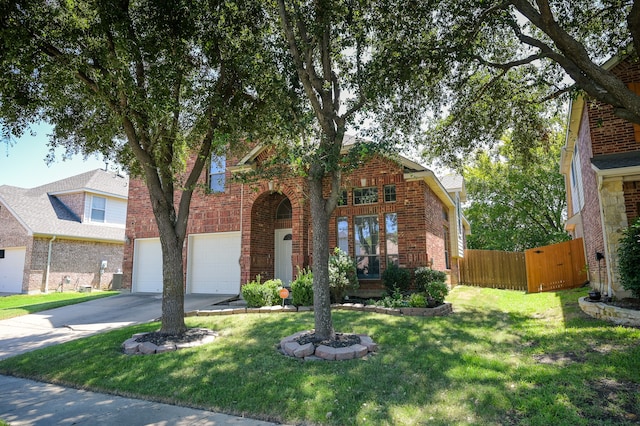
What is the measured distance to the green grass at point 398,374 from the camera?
4.06m

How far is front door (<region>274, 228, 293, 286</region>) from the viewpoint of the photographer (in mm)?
14406

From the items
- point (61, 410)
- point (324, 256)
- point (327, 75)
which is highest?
point (327, 75)

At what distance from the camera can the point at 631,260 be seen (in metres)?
7.55

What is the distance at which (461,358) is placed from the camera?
19.0ft

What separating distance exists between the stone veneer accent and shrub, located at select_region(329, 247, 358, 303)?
557cm

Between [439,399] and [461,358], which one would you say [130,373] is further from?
[461,358]

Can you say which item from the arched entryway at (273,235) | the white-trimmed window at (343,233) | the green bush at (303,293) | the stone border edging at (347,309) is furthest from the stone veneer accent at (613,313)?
the arched entryway at (273,235)

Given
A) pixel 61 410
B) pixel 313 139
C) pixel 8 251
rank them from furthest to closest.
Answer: pixel 8 251
pixel 313 139
pixel 61 410

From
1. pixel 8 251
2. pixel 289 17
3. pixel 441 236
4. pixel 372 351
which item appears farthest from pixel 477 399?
pixel 8 251

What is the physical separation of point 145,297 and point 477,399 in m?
12.7

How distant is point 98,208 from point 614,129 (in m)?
24.2

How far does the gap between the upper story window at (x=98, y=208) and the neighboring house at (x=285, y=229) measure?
8020mm

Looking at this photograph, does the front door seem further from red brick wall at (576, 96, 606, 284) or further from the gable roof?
the gable roof

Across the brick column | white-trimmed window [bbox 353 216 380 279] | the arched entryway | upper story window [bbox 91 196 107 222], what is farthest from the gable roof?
the brick column
